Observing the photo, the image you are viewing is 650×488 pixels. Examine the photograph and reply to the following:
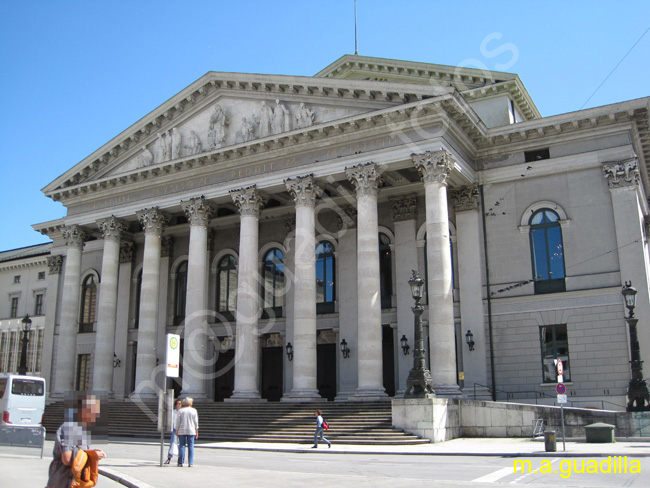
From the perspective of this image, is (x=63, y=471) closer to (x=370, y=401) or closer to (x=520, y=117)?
(x=370, y=401)

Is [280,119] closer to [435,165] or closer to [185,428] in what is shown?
[435,165]

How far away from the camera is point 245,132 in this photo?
3412 centimetres

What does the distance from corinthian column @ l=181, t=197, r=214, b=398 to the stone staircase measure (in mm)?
1466

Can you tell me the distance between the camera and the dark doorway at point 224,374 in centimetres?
3872

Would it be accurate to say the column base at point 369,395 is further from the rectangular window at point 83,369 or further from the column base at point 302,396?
the rectangular window at point 83,369

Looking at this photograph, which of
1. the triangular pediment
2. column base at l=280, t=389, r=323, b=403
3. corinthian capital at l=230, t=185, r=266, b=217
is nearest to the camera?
column base at l=280, t=389, r=323, b=403

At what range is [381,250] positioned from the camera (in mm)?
35500

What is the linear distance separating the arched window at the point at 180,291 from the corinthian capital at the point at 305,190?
13.2m

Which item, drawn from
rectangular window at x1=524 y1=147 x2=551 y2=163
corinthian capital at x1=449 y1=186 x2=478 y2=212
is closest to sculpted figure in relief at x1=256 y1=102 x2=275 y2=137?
corinthian capital at x1=449 y1=186 x2=478 y2=212

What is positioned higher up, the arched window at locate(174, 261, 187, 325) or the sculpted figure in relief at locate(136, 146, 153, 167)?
the sculpted figure in relief at locate(136, 146, 153, 167)

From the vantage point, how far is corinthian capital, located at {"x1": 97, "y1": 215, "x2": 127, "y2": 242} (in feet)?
125

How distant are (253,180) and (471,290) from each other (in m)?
12.2

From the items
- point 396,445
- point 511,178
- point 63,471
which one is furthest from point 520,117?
point 63,471

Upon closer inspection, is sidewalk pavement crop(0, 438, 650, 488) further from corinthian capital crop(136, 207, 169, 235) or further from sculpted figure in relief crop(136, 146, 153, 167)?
sculpted figure in relief crop(136, 146, 153, 167)
